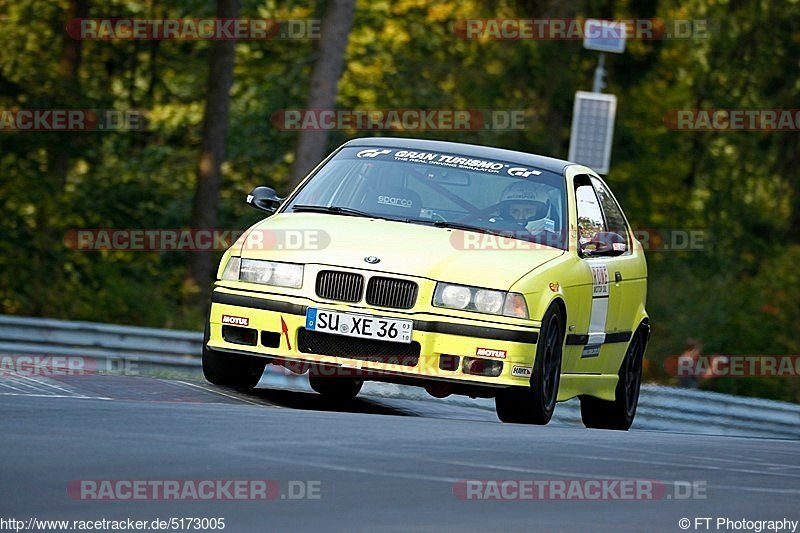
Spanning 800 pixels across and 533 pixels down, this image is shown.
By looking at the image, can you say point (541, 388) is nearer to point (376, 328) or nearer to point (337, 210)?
point (376, 328)

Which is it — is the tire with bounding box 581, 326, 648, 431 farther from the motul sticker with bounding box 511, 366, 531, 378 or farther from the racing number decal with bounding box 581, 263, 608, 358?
the motul sticker with bounding box 511, 366, 531, 378

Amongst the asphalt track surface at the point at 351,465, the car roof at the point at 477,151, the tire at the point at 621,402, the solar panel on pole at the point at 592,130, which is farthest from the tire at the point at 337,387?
the solar panel on pole at the point at 592,130

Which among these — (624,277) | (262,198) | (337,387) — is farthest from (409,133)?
(262,198)

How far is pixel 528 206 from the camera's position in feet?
35.7

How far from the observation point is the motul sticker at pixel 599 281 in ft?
36.2

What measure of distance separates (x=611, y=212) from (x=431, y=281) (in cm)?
316

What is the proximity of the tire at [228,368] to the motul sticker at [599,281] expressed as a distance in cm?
215

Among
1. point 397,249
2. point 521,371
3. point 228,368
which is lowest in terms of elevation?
point 228,368

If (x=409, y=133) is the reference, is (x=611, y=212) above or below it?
above

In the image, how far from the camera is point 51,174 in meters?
32.2

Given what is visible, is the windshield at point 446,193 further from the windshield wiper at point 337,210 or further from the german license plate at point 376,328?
the german license plate at point 376,328

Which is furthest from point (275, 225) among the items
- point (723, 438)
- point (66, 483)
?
point (66, 483)

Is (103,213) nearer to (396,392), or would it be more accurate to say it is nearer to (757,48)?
(757,48)

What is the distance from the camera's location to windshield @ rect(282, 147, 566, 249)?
10.6 m
